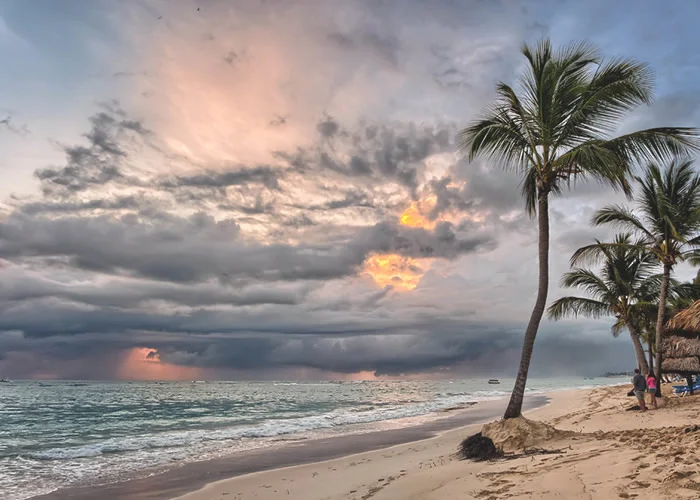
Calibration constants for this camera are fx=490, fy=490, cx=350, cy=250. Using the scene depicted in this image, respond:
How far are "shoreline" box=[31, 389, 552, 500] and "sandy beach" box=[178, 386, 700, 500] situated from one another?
767 mm

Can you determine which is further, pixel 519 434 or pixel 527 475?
pixel 519 434

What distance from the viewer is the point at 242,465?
49.1 feet

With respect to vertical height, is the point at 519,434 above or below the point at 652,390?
below

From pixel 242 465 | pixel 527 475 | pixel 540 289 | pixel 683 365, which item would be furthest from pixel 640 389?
pixel 242 465

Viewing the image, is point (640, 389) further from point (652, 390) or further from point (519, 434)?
point (519, 434)

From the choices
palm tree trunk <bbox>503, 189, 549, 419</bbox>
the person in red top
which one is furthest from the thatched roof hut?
palm tree trunk <bbox>503, 189, 549, 419</bbox>

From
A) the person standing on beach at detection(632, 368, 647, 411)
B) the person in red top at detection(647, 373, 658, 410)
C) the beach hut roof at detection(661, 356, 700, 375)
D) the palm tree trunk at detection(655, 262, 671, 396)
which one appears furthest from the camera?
the beach hut roof at detection(661, 356, 700, 375)

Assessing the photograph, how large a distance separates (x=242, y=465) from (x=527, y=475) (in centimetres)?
994

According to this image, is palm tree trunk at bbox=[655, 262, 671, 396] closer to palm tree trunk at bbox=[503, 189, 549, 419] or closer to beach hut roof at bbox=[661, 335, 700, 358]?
beach hut roof at bbox=[661, 335, 700, 358]

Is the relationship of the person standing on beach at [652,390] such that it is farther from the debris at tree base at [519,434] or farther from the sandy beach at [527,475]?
the debris at tree base at [519,434]

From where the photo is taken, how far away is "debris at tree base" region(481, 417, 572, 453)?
1021cm

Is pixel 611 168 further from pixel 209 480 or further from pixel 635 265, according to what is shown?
pixel 635 265

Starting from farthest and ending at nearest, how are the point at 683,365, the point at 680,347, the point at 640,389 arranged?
1. the point at 680,347
2. the point at 683,365
3. the point at 640,389

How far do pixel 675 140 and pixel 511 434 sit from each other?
25.5ft
